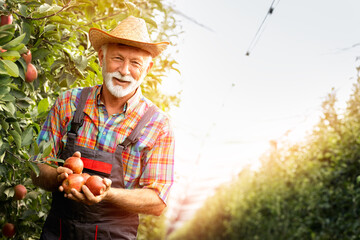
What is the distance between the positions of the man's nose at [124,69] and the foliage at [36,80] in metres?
0.27

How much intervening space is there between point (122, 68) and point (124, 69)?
1 centimetres

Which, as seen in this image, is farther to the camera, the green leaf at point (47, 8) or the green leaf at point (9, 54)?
the green leaf at point (47, 8)

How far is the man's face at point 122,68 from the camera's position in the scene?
6.77 feet

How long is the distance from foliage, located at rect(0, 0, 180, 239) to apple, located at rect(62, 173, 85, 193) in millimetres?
160

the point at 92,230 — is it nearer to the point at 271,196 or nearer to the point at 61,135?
the point at 61,135

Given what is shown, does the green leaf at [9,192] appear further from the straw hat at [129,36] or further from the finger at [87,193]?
the straw hat at [129,36]

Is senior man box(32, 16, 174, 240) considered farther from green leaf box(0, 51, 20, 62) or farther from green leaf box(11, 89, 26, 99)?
green leaf box(0, 51, 20, 62)

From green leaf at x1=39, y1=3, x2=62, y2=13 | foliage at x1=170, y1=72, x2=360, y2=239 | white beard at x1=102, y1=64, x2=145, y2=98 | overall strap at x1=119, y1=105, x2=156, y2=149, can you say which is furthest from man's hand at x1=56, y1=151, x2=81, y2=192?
foliage at x1=170, y1=72, x2=360, y2=239

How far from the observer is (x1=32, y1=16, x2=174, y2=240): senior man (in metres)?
1.94

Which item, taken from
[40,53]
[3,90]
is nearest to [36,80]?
[40,53]

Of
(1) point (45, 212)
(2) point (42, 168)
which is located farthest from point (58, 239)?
(1) point (45, 212)

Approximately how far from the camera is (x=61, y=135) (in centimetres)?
206

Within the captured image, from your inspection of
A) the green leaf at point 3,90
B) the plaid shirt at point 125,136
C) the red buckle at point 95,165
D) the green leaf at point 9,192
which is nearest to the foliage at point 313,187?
the plaid shirt at point 125,136

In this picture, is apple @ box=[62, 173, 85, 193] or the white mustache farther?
the white mustache
